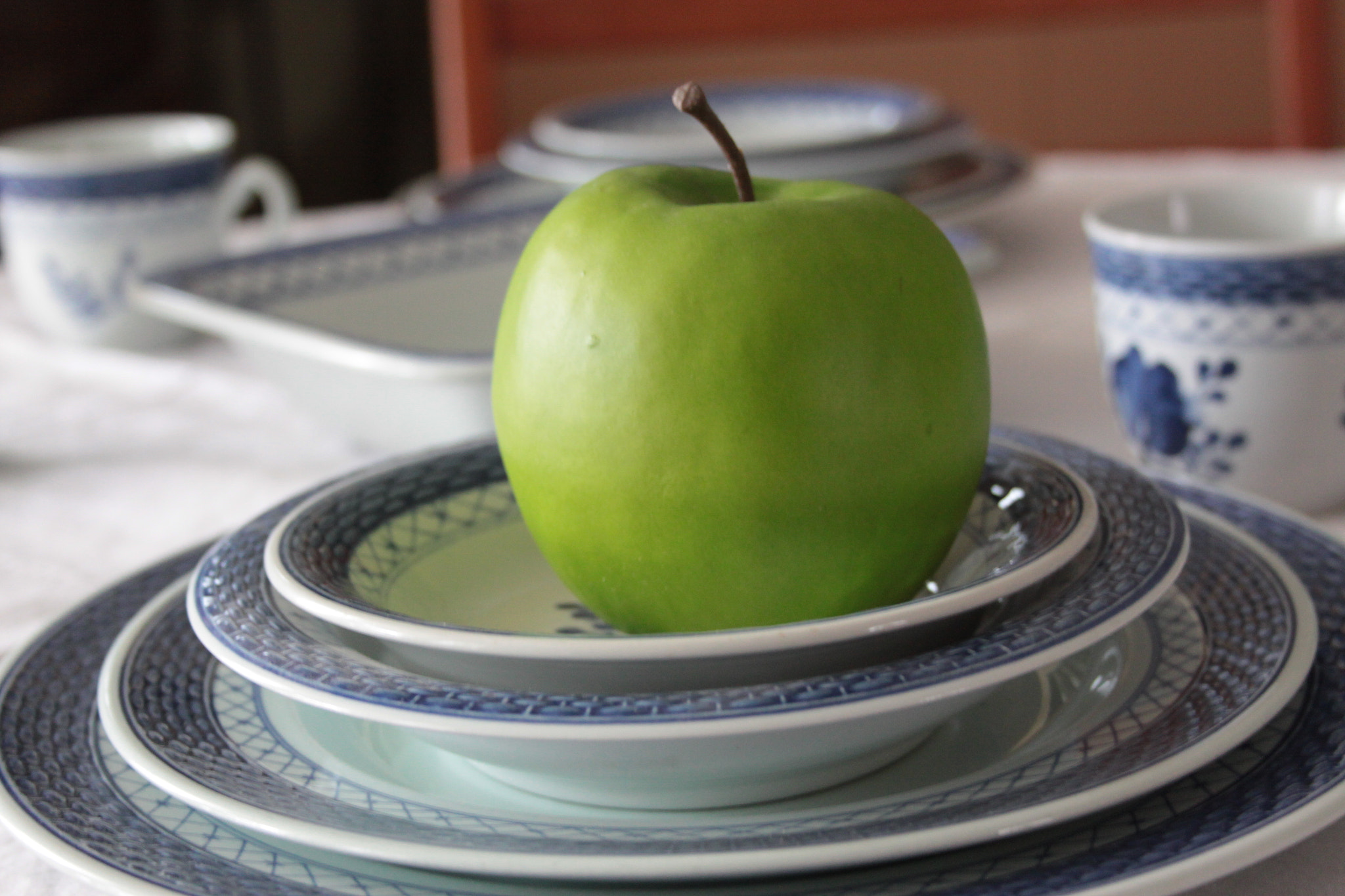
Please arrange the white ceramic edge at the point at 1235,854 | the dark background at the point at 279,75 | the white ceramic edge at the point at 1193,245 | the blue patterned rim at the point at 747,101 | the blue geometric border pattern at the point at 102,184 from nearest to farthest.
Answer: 1. the white ceramic edge at the point at 1235,854
2. the white ceramic edge at the point at 1193,245
3. the blue geometric border pattern at the point at 102,184
4. the blue patterned rim at the point at 747,101
5. the dark background at the point at 279,75

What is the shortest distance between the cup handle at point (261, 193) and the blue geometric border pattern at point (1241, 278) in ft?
1.70

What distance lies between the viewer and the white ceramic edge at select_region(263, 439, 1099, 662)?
0.25 metres

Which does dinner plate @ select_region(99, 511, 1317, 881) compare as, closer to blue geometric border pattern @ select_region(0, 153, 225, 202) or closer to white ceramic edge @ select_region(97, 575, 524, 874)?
white ceramic edge @ select_region(97, 575, 524, 874)

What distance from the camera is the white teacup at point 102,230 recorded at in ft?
2.36

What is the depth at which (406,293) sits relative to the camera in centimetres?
67

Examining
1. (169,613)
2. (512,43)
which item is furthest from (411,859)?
(512,43)

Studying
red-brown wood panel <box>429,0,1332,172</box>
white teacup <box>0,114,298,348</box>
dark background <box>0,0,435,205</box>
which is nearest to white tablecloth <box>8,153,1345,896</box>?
white teacup <box>0,114,298,348</box>

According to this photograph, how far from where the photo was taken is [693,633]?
0.25 metres

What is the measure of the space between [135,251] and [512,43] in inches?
31.2

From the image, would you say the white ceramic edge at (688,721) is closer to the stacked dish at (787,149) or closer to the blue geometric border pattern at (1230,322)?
the blue geometric border pattern at (1230,322)

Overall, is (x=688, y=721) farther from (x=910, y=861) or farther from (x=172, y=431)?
(x=172, y=431)

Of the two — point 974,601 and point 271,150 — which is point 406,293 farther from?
point 271,150

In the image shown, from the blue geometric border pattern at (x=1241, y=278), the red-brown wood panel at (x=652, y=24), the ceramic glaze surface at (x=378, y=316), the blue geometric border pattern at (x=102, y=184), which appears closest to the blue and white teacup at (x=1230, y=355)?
the blue geometric border pattern at (x=1241, y=278)

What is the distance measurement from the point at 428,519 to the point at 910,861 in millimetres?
172
